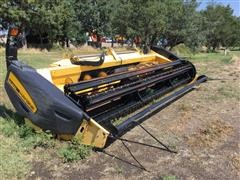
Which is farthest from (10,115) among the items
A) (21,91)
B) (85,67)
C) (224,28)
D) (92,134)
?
(224,28)

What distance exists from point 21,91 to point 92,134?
99 centimetres

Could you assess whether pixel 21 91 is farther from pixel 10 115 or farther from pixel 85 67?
pixel 85 67

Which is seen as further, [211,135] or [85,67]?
[85,67]

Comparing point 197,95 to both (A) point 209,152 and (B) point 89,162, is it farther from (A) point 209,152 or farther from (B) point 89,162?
(B) point 89,162

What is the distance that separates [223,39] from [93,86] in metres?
47.1

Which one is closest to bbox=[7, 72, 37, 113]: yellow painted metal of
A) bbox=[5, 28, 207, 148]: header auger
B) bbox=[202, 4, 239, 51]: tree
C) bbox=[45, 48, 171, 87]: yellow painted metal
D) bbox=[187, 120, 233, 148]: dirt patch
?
bbox=[5, 28, 207, 148]: header auger

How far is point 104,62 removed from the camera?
18.5 ft

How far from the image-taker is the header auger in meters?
3.66

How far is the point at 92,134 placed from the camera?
3.66m

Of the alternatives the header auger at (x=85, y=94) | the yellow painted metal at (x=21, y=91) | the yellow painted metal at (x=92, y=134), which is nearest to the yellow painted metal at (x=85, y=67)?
the header auger at (x=85, y=94)

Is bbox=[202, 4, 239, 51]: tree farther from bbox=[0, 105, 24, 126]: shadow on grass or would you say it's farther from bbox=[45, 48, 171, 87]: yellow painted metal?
bbox=[0, 105, 24, 126]: shadow on grass

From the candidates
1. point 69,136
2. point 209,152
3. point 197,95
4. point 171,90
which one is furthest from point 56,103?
point 197,95

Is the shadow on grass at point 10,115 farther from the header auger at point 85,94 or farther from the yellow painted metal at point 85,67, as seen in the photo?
the yellow painted metal at point 85,67

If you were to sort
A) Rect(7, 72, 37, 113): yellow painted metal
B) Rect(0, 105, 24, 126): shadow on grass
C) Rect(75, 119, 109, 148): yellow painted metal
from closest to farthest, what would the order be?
Rect(75, 119, 109, 148): yellow painted metal → Rect(7, 72, 37, 113): yellow painted metal → Rect(0, 105, 24, 126): shadow on grass
